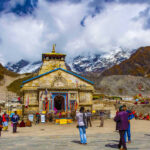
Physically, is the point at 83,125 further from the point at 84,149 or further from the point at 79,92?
the point at 79,92

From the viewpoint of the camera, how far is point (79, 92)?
2702cm

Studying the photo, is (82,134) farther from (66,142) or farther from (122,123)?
(122,123)

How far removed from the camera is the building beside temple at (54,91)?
81.4 ft

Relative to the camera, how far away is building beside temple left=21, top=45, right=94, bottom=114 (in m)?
24.8

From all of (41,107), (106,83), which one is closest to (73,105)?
(41,107)

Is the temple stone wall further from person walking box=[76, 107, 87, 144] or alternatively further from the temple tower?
person walking box=[76, 107, 87, 144]

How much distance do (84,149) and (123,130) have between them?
168 cm

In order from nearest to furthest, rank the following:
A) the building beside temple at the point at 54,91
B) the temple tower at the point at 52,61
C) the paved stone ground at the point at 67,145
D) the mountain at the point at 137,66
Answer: the paved stone ground at the point at 67,145 → the building beside temple at the point at 54,91 → the temple tower at the point at 52,61 → the mountain at the point at 137,66

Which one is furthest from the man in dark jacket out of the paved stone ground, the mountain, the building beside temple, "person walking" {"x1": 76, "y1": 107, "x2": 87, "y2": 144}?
the mountain

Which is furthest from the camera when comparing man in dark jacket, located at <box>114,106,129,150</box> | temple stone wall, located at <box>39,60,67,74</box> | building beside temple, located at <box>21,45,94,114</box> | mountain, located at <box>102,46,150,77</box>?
mountain, located at <box>102,46,150,77</box>


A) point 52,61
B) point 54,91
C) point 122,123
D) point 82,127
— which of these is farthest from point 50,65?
point 122,123

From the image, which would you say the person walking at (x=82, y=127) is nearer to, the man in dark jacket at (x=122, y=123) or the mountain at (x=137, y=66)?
the man in dark jacket at (x=122, y=123)

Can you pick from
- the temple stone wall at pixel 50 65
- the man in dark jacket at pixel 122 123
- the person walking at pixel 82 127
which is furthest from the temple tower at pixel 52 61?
the man in dark jacket at pixel 122 123

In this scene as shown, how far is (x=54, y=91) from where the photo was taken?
25.3m
